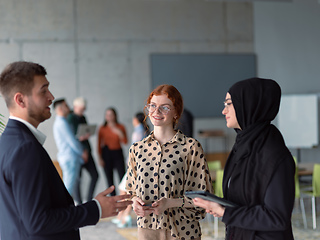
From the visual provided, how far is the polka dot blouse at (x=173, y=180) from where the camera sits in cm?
271

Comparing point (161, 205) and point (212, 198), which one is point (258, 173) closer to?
→ point (212, 198)

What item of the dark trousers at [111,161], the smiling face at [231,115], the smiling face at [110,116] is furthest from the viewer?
the dark trousers at [111,161]

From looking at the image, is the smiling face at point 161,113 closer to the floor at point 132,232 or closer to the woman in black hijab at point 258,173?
the woman in black hijab at point 258,173

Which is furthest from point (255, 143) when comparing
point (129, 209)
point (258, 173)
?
point (129, 209)

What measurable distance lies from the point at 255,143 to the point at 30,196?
3.46ft

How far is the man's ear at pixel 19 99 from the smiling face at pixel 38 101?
0.02 m

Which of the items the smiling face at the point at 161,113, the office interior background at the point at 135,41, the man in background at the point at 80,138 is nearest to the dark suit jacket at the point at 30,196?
the smiling face at the point at 161,113

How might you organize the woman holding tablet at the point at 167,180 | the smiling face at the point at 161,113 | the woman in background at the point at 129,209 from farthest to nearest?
the woman in background at the point at 129,209 < the smiling face at the point at 161,113 < the woman holding tablet at the point at 167,180

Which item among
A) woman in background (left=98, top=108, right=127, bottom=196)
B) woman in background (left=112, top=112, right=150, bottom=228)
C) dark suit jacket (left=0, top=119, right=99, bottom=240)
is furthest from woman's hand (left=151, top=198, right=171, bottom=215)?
woman in background (left=98, top=108, right=127, bottom=196)

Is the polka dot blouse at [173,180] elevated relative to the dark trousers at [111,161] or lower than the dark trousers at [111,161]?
elevated

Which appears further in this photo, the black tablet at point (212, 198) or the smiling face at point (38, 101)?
the black tablet at point (212, 198)

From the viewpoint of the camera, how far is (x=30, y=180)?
1777 mm

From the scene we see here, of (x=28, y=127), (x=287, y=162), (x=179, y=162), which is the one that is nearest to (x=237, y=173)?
(x=287, y=162)

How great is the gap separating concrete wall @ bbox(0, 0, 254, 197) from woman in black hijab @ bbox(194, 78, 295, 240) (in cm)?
734
